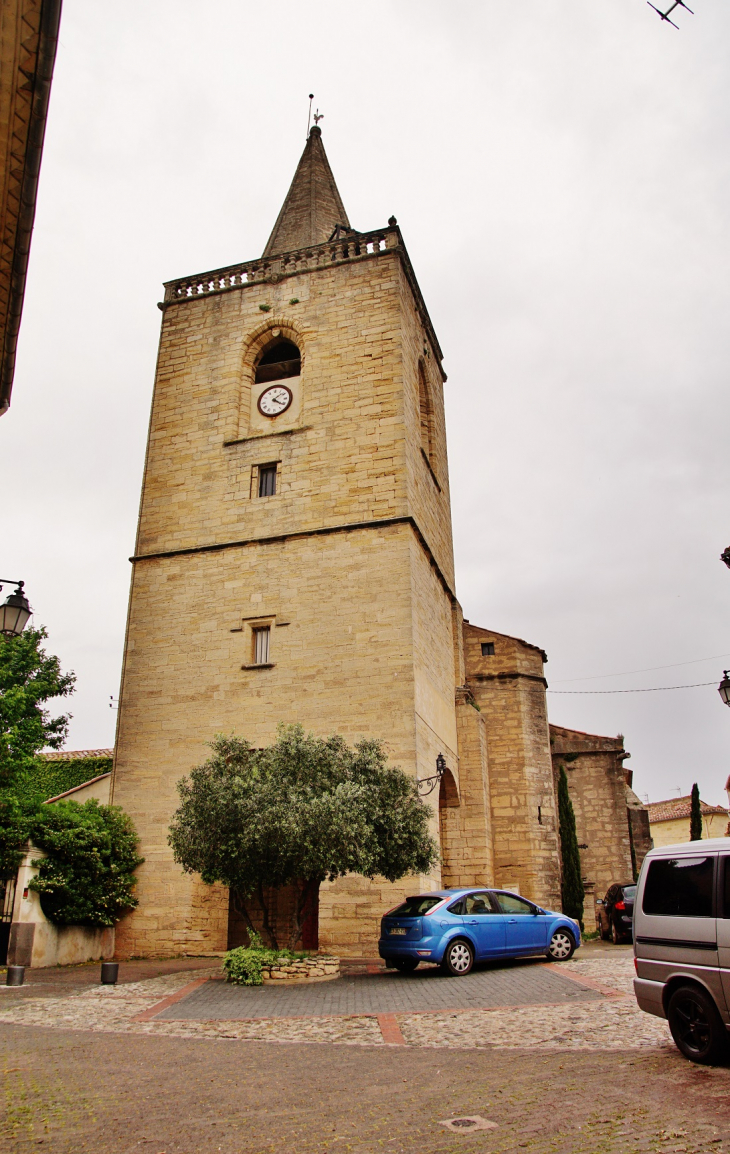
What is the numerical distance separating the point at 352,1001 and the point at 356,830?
90.0 inches

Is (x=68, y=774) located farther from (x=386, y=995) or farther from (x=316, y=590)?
(x=386, y=995)

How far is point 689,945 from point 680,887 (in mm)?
433

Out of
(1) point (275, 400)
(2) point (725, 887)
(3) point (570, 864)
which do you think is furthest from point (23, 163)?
(3) point (570, 864)

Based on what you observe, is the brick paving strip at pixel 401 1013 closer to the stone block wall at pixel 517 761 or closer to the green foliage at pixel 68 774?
the stone block wall at pixel 517 761

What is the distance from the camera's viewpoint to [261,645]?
17.2 metres

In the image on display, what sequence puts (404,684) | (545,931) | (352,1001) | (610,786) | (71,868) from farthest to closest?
(610,786) < (404,684) < (71,868) < (545,931) < (352,1001)

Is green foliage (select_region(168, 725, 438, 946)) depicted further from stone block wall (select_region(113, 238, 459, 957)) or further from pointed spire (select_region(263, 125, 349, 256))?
pointed spire (select_region(263, 125, 349, 256))


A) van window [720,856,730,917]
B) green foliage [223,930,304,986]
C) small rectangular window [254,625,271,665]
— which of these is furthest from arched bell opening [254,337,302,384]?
van window [720,856,730,917]

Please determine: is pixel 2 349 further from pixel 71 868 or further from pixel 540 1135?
pixel 71 868

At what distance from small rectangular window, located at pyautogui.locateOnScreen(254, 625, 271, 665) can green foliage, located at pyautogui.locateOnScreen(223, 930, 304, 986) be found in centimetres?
661

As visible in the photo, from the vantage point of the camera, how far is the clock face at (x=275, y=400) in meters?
20.0

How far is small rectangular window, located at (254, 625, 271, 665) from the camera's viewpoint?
17078 millimetres

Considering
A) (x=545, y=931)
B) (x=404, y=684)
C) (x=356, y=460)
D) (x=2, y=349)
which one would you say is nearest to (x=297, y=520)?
(x=356, y=460)

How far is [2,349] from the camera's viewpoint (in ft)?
19.9
